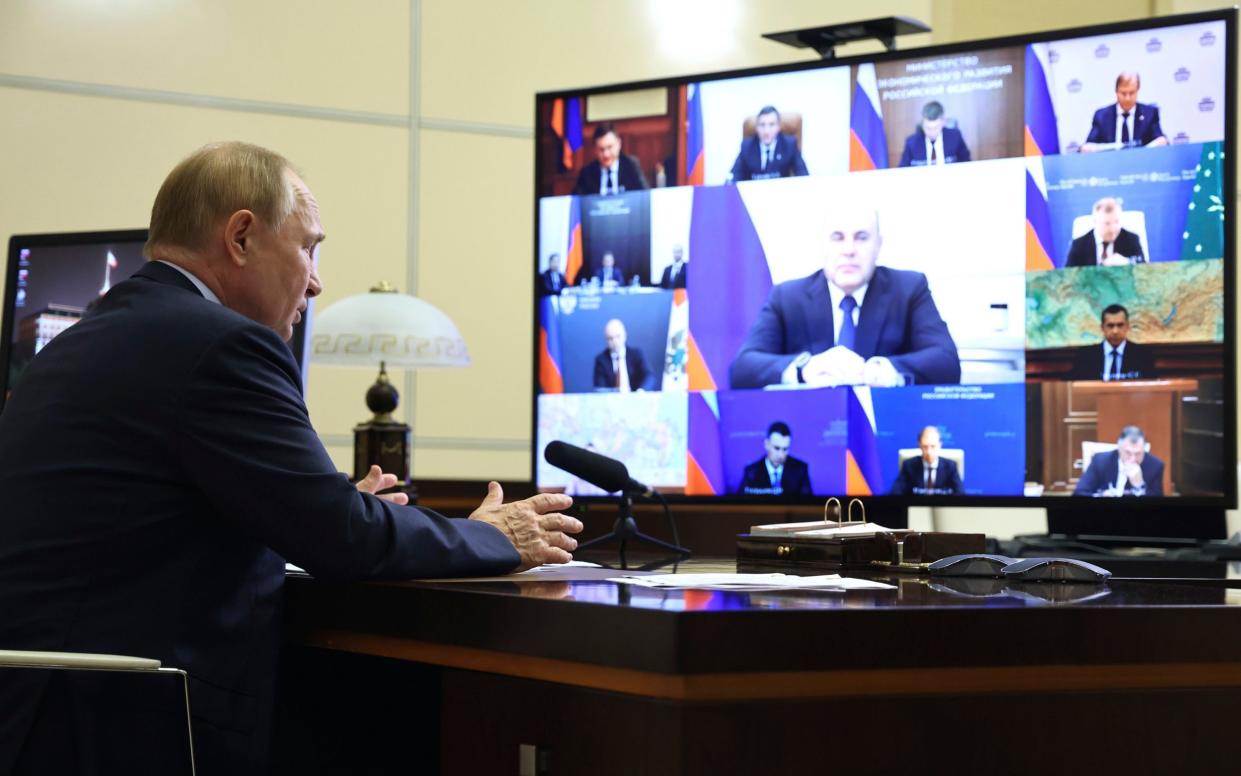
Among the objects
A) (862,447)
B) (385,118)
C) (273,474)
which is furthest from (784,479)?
(385,118)

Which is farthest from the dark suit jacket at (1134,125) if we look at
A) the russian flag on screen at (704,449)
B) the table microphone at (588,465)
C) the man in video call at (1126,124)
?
the table microphone at (588,465)

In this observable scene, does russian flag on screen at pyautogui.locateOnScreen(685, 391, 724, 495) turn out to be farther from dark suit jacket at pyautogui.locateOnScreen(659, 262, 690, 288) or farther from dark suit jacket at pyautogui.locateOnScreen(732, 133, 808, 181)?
dark suit jacket at pyautogui.locateOnScreen(732, 133, 808, 181)

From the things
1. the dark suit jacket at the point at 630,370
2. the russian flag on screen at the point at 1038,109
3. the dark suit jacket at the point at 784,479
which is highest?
the russian flag on screen at the point at 1038,109

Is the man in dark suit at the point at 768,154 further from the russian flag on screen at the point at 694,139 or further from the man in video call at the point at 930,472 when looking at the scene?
the man in video call at the point at 930,472

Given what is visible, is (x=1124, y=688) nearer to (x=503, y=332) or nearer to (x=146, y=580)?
(x=146, y=580)

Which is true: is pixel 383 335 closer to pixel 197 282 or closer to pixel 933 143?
pixel 933 143

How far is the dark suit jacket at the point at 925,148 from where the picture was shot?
2.94m

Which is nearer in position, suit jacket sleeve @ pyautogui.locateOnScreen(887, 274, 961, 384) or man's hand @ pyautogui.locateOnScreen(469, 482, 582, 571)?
man's hand @ pyautogui.locateOnScreen(469, 482, 582, 571)

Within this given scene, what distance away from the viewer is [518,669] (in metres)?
1.37

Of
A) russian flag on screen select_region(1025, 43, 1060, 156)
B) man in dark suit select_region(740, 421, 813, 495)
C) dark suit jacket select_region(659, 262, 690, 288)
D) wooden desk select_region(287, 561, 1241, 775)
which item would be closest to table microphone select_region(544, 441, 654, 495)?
wooden desk select_region(287, 561, 1241, 775)

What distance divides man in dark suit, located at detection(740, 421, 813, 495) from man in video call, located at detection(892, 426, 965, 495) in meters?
0.22

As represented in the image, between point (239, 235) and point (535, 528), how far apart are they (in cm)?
51

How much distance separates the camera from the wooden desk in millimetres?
1216

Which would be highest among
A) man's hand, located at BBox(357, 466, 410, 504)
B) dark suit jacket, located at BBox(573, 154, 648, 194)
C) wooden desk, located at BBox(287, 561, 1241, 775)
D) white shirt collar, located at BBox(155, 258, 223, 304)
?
dark suit jacket, located at BBox(573, 154, 648, 194)
